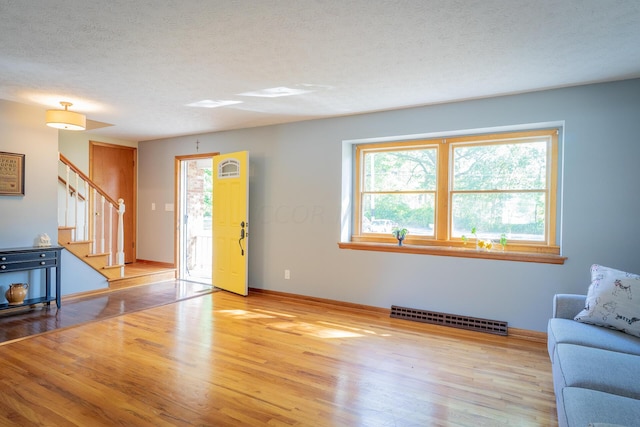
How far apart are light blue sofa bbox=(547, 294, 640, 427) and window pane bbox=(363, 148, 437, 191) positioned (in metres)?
2.12

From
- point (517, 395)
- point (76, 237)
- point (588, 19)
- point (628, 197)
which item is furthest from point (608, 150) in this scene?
point (76, 237)

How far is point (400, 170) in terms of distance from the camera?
460 centimetres

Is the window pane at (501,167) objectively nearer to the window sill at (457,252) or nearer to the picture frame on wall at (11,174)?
the window sill at (457,252)

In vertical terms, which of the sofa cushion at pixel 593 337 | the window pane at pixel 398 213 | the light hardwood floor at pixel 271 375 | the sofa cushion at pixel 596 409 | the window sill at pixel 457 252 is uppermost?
the window pane at pixel 398 213

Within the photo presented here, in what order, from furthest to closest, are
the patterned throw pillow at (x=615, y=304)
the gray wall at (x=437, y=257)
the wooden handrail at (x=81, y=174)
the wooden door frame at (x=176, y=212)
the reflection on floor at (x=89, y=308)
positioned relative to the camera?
1. the wooden door frame at (x=176, y=212)
2. the wooden handrail at (x=81, y=174)
3. the reflection on floor at (x=89, y=308)
4. the gray wall at (x=437, y=257)
5. the patterned throw pillow at (x=615, y=304)

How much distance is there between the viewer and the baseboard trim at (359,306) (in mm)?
3627

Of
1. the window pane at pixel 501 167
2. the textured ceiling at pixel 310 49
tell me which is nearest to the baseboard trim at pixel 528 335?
the window pane at pixel 501 167

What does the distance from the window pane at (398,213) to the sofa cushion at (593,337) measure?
1.98m

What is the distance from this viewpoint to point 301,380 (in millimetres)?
2664

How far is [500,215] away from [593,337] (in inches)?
73.9

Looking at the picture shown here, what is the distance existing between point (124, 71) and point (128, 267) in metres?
4.10

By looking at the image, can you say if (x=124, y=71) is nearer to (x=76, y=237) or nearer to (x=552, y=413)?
(x=76, y=237)

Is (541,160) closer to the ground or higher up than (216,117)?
closer to the ground

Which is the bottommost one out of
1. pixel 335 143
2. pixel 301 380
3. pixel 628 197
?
pixel 301 380
